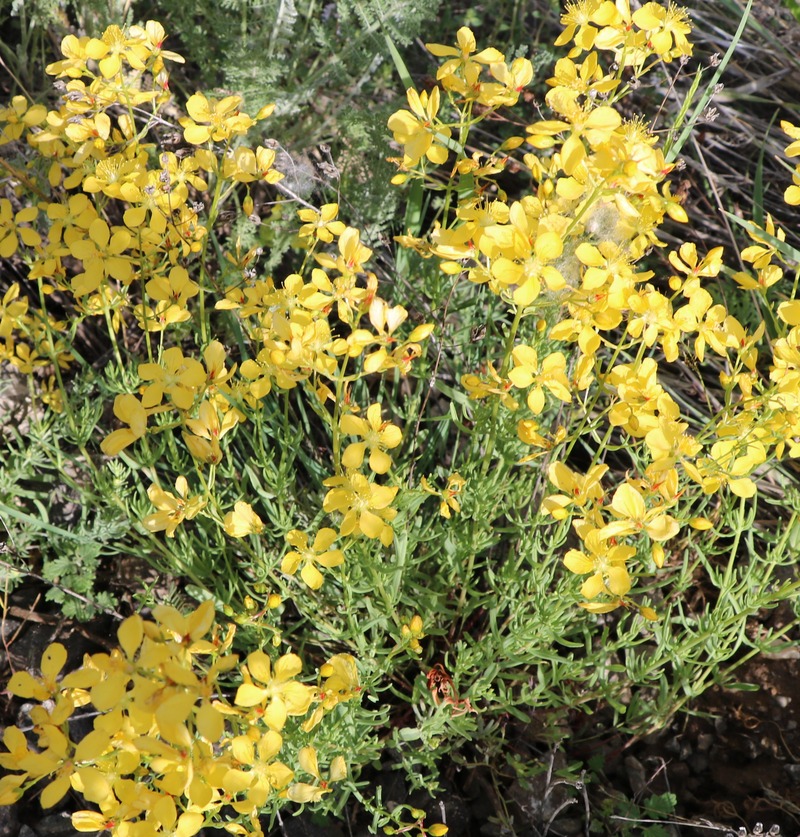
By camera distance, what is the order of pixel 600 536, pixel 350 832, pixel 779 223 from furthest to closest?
1. pixel 779 223
2. pixel 350 832
3. pixel 600 536

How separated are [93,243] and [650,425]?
136 centimetres

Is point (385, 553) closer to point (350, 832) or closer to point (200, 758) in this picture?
point (350, 832)

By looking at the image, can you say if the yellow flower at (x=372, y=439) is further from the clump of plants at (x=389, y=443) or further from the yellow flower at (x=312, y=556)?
the yellow flower at (x=312, y=556)

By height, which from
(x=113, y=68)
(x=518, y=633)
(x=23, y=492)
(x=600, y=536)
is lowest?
(x=23, y=492)

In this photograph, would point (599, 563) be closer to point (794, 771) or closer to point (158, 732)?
point (158, 732)

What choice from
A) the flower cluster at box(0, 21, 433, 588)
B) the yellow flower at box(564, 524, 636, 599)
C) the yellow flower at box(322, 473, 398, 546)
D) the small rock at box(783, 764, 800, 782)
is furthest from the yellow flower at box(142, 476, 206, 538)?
the small rock at box(783, 764, 800, 782)

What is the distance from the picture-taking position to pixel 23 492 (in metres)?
2.53

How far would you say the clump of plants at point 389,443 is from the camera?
1.47m

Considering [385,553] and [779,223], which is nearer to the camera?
[385,553]

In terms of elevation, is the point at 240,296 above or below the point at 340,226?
below

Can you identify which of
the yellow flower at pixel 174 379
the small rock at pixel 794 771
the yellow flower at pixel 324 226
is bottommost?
the small rock at pixel 794 771

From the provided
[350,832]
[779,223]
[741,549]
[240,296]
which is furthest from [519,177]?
[350,832]

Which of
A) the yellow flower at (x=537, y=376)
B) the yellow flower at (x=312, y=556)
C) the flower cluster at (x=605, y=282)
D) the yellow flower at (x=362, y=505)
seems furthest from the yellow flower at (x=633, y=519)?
the yellow flower at (x=312, y=556)

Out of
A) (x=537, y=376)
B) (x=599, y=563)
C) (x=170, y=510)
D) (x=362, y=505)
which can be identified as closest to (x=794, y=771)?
(x=599, y=563)
